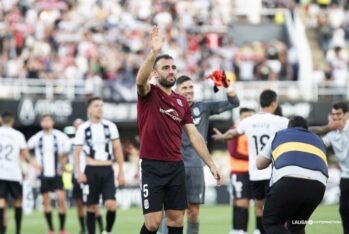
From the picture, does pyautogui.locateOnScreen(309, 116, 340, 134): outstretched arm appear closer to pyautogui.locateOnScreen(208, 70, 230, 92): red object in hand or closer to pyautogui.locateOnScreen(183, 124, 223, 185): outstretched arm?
pyautogui.locateOnScreen(208, 70, 230, 92): red object in hand

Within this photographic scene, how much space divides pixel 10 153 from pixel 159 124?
7.77m

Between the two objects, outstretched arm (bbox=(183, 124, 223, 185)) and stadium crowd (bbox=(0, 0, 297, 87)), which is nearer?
outstretched arm (bbox=(183, 124, 223, 185))

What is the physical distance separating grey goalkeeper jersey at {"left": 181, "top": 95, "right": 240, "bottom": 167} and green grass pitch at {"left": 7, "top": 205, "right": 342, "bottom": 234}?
13.3 ft

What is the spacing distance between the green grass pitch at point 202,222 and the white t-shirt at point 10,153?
87.1 inches

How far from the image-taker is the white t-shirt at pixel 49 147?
76.1ft

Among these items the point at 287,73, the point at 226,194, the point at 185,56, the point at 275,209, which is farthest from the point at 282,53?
the point at 275,209

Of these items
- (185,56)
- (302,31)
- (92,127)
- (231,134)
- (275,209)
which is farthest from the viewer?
(302,31)

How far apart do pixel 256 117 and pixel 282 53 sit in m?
21.9

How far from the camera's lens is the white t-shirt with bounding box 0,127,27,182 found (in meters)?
20.8

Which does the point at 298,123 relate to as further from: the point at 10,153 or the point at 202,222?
the point at 202,222

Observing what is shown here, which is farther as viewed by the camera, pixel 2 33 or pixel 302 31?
pixel 302 31

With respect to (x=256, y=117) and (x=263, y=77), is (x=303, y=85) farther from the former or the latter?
(x=256, y=117)

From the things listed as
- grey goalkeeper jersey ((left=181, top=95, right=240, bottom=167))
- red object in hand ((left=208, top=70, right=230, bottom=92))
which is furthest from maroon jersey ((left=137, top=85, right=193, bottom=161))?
grey goalkeeper jersey ((left=181, top=95, right=240, bottom=167))

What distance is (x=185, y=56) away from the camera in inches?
1479
